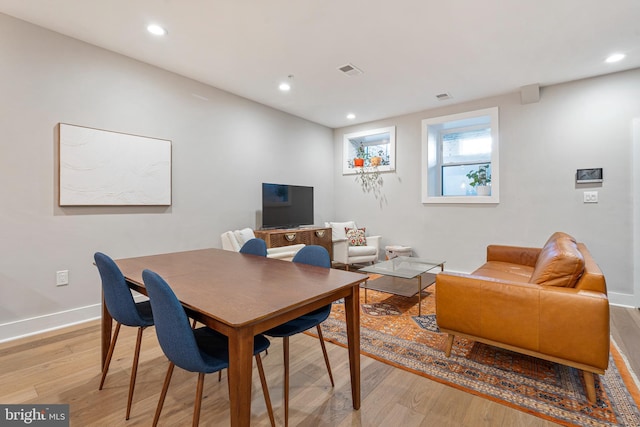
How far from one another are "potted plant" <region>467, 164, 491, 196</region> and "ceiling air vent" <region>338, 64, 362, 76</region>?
248 cm

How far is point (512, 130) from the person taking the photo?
407 cm

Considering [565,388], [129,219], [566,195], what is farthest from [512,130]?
[129,219]

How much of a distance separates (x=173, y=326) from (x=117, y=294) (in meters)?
0.66

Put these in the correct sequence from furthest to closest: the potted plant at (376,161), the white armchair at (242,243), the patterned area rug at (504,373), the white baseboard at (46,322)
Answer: the potted plant at (376,161)
the white armchair at (242,243)
the white baseboard at (46,322)
the patterned area rug at (504,373)

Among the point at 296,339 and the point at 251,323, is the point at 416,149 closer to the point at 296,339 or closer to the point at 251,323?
the point at 296,339

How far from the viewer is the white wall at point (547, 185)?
3402 mm

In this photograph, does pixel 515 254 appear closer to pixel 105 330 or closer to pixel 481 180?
pixel 481 180

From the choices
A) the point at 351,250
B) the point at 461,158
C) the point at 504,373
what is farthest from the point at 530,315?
the point at 461,158

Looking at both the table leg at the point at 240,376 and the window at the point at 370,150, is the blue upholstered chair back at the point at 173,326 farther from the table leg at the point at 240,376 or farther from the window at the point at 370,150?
the window at the point at 370,150

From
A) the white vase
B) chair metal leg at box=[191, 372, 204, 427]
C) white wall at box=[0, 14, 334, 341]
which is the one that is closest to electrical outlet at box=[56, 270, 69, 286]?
white wall at box=[0, 14, 334, 341]

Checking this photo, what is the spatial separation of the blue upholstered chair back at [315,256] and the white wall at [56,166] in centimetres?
209

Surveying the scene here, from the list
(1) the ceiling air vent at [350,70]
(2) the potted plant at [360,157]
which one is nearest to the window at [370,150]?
(2) the potted plant at [360,157]

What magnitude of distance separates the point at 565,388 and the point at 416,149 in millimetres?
3728

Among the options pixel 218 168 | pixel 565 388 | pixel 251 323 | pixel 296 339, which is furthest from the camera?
pixel 218 168
